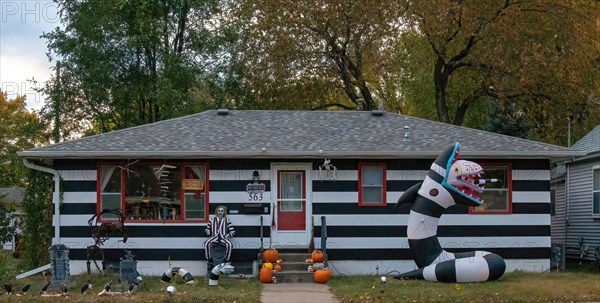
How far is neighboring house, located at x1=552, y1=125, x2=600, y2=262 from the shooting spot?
21.1m

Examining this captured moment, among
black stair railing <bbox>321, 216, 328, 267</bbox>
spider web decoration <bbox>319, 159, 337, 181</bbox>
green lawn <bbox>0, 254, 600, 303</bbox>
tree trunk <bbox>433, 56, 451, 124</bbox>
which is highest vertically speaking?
tree trunk <bbox>433, 56, 451, 124</bbox>

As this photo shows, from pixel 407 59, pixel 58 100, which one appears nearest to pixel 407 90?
pixel 407 59

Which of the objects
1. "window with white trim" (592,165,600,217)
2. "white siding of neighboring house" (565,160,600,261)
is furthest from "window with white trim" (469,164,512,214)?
"window with white trim" (592,165,600,217)

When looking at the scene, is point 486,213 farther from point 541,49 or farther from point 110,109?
point 110,109

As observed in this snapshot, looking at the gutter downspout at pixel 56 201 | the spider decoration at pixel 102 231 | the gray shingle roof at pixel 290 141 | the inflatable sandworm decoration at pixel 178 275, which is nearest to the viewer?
the inflatable sandworm decoration at pixel 178 275

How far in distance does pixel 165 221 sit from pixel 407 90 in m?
21.9

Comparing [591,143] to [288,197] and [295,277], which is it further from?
[295,277]

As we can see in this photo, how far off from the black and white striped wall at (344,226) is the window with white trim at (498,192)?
15 cm

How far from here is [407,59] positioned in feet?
110

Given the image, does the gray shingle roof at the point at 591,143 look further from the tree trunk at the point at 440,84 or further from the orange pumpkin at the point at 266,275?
the orange pumpkin at the point at 266,275

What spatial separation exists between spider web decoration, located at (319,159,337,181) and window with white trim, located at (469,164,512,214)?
3.73m

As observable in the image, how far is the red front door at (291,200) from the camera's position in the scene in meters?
18.4

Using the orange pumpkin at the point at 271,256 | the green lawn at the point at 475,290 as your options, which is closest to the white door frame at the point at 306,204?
the orange pumpkin at the point at 271,256

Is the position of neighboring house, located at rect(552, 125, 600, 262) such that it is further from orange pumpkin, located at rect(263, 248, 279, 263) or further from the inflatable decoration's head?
orange pumpkin, located at rect(263, 248, 279, 263)
